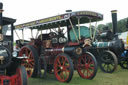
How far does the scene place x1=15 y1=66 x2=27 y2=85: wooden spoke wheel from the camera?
11.4 feet

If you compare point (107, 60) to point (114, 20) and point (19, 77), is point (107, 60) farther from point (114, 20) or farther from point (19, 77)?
point (19, 77)

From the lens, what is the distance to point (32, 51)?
5.69 m

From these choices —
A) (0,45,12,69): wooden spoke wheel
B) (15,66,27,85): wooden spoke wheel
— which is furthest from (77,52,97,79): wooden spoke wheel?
(0,45,12,69): wooden spoke wheel

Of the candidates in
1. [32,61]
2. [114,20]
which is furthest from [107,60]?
[32,61]

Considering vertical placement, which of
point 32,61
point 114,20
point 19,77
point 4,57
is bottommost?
point 19,77

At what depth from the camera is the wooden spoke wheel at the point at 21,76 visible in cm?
348

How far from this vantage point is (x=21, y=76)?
350 cm

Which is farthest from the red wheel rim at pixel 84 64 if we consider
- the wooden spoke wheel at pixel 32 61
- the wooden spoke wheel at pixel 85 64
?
the wooden spoke wheel at pixel 32 61

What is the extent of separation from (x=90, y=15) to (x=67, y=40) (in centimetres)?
112

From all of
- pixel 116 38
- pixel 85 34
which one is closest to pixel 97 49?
pixel 116 38

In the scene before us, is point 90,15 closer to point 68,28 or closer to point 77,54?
point 68,28

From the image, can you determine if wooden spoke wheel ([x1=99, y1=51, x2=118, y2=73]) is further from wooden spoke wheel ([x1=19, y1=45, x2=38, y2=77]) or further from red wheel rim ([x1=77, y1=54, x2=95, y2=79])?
wooden spoke wheel ([x1=19, y1=45, x2=38, y2=77])

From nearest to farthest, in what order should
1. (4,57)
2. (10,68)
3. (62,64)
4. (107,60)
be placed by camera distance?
(4,57) → (10,68) → (62,64) → (107,60)

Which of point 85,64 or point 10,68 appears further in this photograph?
point 85,64
